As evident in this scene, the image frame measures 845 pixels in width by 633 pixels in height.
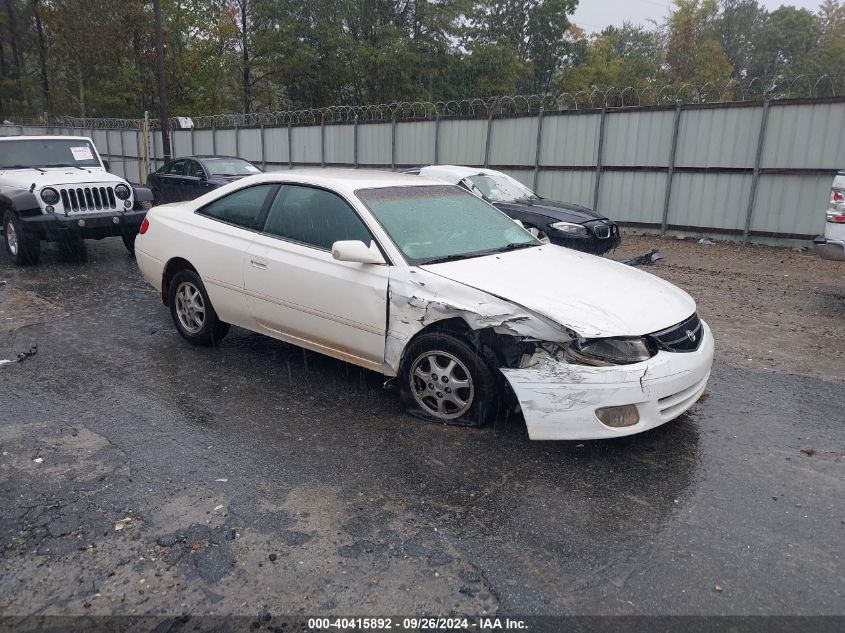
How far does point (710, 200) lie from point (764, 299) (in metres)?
5.20

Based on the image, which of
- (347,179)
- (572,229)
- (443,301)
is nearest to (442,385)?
(443,301)

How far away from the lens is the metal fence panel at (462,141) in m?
16.1

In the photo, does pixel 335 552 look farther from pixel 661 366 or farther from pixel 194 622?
pixel 661 366

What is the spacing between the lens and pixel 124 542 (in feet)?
10.1

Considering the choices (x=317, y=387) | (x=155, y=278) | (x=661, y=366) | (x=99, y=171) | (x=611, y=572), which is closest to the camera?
(x=611, y=572)

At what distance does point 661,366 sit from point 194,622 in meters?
2.68

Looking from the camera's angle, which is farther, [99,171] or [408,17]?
[408,17]

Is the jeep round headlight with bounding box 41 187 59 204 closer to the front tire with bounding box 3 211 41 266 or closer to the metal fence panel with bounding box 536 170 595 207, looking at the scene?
the front tire with bounding box 3 211 41 266

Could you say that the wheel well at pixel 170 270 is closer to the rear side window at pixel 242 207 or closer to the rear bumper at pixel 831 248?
the rear side window at pixel 242 207

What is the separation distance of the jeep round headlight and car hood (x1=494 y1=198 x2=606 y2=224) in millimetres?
6381

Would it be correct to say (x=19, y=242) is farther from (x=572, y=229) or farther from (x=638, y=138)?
(x=638, y=138)

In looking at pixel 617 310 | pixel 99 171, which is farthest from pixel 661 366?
pixel 99 171

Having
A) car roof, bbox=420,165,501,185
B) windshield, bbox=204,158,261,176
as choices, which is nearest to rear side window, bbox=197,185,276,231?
car roof, bbox=420,165,501,185

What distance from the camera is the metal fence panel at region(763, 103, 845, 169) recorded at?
447 inches
